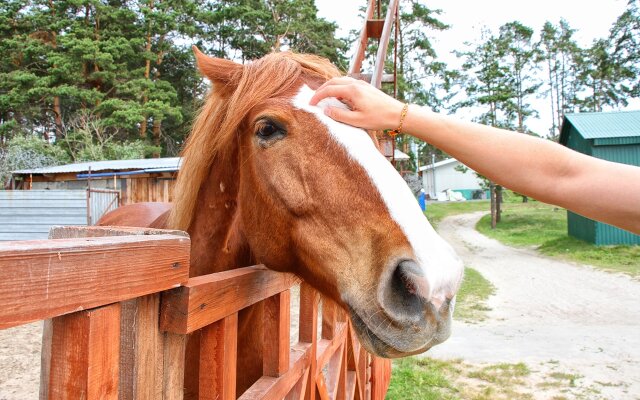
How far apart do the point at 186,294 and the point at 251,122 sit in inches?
32.9

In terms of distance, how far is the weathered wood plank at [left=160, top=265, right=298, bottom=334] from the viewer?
1.04 meters

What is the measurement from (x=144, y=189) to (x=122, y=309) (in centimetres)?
1321

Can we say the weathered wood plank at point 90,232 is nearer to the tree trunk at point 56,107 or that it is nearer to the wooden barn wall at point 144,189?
the wooden barn wall at point 144,189

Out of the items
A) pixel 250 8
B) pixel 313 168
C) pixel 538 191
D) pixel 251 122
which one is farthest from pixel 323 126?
pixel 250 8

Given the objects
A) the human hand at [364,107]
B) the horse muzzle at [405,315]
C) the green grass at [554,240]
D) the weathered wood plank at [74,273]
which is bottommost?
the green grass at [554,240]

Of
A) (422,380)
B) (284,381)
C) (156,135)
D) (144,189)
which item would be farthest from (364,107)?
(156,135)

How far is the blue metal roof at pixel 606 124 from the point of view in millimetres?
14672

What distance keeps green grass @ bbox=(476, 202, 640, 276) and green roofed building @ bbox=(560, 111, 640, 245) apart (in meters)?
0.52

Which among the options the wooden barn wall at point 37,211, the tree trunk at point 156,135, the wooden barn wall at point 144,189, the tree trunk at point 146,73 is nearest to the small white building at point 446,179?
the tree trunk at point 156,135

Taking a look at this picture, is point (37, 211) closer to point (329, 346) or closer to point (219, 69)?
point (329, 346)

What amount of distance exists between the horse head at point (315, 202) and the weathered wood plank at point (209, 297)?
5.2 inches

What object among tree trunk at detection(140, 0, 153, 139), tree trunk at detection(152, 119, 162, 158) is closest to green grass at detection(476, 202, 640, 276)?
tree trunk at detection(152, 119, 162, 158)

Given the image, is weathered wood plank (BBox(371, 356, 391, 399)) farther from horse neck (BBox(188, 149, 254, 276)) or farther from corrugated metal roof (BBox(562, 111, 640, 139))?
corrugated metal roof (BBox(562, 111, 640, 139))

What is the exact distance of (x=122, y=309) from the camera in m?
0.96
